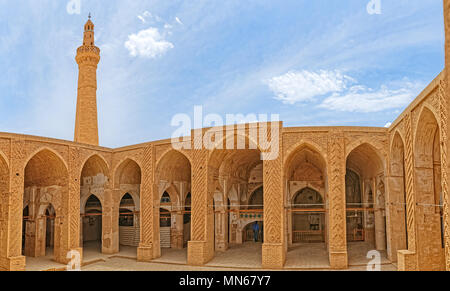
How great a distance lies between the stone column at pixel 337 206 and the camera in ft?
42.0

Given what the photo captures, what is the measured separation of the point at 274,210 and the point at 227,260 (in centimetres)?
300

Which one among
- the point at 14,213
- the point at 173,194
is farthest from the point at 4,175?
the point at 173,194

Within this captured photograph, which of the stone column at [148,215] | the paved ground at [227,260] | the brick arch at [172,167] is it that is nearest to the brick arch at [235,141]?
the brick arch at [172,167]

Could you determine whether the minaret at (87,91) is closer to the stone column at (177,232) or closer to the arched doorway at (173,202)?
the arched doorway at (173,202)

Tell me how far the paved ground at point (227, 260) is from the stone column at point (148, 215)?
45 centimetres

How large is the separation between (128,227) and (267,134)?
9.74 m


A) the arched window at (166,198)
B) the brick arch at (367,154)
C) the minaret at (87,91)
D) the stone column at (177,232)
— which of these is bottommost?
the stone column at (177,232)

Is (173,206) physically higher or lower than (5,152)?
lower

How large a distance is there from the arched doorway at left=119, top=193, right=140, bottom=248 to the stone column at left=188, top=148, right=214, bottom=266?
5321mm

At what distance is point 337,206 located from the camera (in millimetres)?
12906

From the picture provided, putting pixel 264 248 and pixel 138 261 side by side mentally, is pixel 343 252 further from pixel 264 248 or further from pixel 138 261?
pixel 138 261

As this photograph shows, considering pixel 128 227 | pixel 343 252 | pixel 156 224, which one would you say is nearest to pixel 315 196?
pixel 343 252

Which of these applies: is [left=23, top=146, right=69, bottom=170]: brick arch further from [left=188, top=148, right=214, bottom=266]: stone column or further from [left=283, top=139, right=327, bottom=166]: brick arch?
[left=283, top=139, right=327, bottom=166]: brick arch

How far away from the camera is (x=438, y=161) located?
34.9 ft
